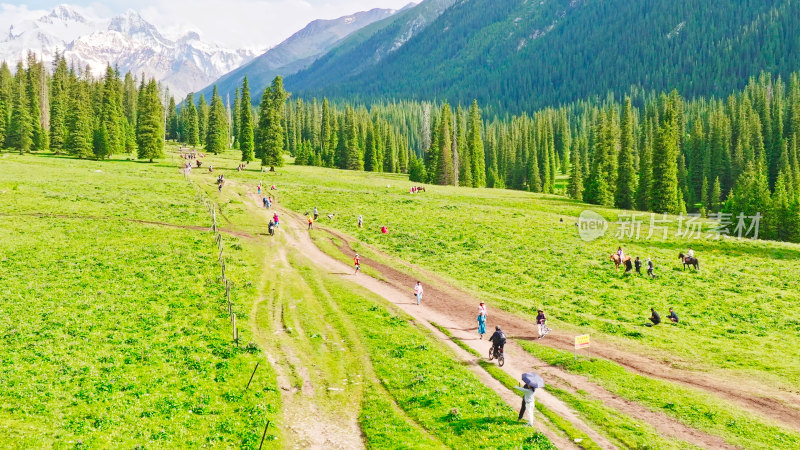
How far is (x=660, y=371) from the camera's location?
1094 inches

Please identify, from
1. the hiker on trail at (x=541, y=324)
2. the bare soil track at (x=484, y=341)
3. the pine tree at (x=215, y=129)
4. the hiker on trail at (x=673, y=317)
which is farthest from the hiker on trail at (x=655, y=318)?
the pine tree at (x=215, y=129)

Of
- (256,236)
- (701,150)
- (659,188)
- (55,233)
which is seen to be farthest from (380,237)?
(701,150)

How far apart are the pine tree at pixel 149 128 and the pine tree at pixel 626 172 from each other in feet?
309

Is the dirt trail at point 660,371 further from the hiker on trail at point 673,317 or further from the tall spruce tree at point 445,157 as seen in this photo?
the tall spruce tree at point 445,157

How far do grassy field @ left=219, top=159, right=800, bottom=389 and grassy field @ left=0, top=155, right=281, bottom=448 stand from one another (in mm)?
21018

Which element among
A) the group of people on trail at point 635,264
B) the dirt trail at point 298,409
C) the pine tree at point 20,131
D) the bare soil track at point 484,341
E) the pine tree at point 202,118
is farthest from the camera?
the pine tree at point 202,118

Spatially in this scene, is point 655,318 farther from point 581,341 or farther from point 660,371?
point 581,341

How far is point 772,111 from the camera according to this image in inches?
6594

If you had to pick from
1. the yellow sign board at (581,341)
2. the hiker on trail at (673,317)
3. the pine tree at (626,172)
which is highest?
the pine tree at (626,172)

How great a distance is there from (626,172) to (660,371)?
2912 inches

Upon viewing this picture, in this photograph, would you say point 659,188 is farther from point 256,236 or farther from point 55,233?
point 55,233

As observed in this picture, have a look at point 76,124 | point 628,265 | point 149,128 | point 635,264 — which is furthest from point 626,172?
point 76,124

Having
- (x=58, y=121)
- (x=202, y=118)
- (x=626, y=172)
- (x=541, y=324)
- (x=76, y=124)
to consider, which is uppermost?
(x=202, y=118)

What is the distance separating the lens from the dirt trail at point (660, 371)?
23.8 meters
